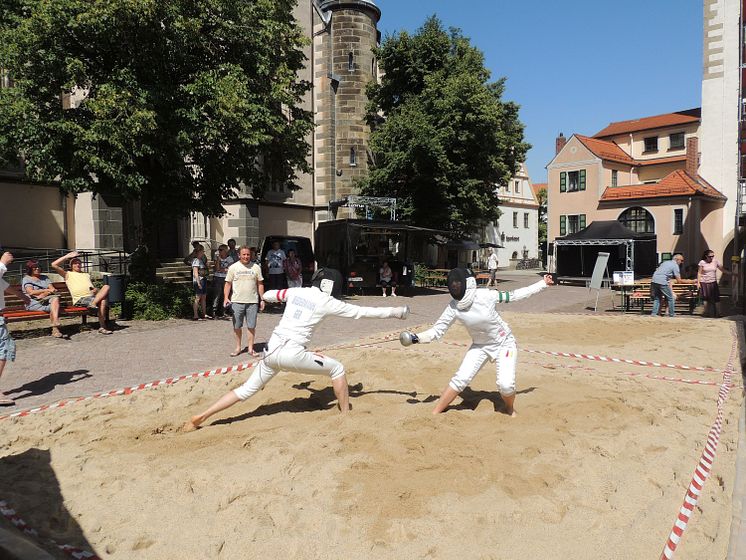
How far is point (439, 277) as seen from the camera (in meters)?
25.5

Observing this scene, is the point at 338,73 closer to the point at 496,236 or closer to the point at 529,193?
the point at 496,236

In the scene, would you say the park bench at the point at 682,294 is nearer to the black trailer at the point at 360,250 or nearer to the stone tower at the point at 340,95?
the black trailer at the point at 360,250

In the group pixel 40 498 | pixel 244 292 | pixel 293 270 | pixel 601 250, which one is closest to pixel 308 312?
pixel 40 498

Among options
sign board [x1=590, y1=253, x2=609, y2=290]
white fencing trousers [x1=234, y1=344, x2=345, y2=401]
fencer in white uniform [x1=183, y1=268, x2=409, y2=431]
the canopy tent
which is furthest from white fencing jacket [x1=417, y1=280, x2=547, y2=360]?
the canopy tent

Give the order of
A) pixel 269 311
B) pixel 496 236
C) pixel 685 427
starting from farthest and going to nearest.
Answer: pixel 496 236 < pixel 269 311 < pixel 685 427

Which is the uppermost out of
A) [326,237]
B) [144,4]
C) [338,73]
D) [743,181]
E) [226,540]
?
[338,73]

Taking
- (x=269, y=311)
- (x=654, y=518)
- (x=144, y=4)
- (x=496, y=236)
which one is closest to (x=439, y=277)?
(x=269, y=311)

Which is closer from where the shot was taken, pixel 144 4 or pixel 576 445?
pixel 576 445

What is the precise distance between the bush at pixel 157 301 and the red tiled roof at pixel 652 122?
41193 mm

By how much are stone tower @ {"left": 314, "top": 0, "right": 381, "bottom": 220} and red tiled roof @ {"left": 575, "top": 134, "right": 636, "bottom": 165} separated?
18.6 meters

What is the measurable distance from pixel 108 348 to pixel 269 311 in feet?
19.6

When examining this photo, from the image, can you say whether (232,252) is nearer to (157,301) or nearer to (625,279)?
(157,301)

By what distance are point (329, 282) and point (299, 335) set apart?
2.15ft

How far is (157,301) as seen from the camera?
13.8 m
